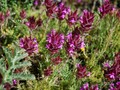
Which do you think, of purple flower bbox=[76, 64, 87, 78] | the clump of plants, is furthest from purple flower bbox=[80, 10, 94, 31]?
purple flower bbox=[76, 64, 87, 78]

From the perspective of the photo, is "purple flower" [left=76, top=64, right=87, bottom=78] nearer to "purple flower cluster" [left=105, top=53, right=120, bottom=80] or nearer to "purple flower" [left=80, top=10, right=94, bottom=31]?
"purple flower cluster" [left=105, top=53, right=120, bottom=80]

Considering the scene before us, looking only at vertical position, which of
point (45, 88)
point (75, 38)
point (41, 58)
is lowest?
point (45, 88)

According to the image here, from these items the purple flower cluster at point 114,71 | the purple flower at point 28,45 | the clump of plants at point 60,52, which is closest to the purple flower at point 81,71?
the clump of plants at point 60,52

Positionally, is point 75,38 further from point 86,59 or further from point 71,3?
point 71,3

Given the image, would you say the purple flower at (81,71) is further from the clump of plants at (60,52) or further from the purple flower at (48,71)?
the purple flower at (48,71)

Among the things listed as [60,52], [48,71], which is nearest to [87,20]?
[60,52]

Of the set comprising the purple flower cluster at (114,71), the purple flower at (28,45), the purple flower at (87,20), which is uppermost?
the purple flower at (87,20)

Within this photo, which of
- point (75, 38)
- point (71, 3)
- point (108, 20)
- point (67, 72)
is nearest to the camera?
point (75, 38)

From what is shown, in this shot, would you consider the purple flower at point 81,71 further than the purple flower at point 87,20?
No

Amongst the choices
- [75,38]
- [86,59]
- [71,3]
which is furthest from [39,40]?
[71,3]
